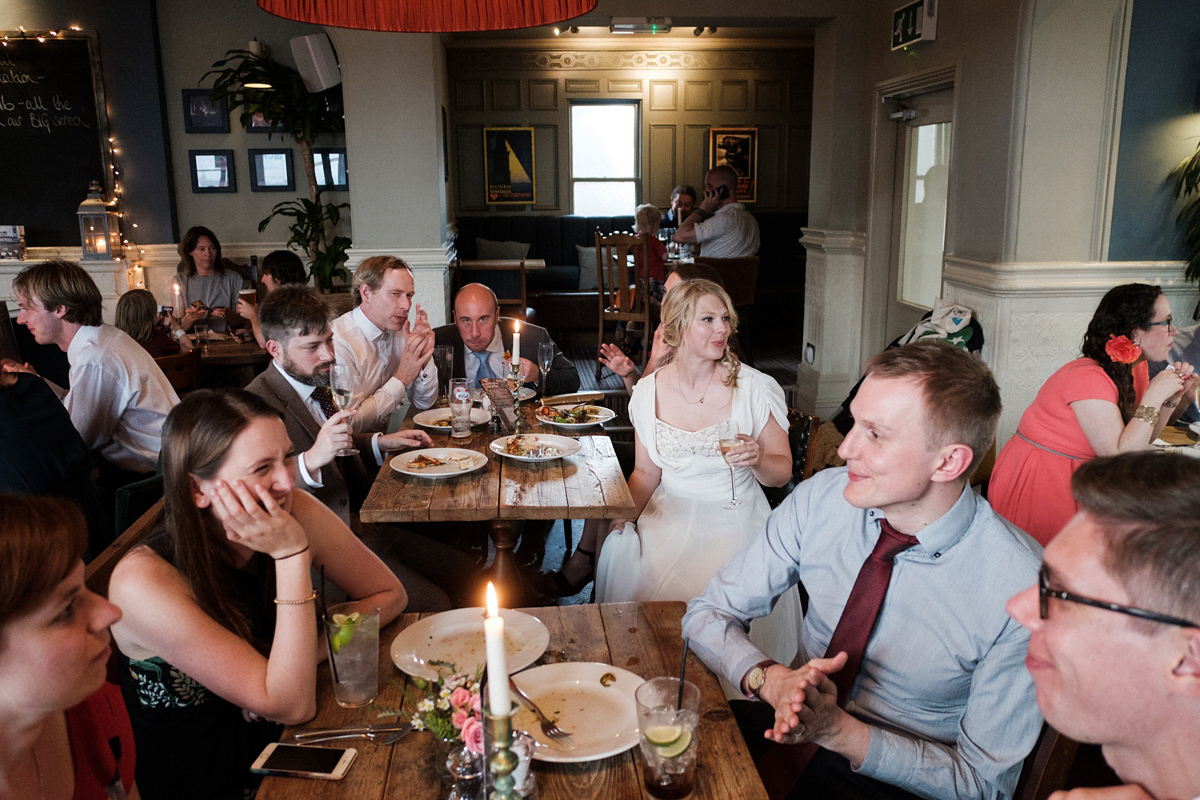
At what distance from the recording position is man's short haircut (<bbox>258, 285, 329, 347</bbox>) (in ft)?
8.89

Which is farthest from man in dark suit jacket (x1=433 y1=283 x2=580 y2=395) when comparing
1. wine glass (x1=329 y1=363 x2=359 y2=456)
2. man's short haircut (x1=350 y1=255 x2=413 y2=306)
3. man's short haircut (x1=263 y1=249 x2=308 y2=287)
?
man's short haircut (x1=263 y1=249 x2=308 y2=287)

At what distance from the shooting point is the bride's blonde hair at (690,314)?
2.86m

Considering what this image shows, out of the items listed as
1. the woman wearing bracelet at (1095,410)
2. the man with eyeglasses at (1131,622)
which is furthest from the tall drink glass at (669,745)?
the woman wearing bracelet at (1095,410)

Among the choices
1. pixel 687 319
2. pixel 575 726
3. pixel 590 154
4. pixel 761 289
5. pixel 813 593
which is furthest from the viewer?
pixel 590 154

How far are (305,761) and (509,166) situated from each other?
920 centimetres

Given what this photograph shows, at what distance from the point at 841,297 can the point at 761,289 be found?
3290mm

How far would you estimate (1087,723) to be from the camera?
3.32 feet

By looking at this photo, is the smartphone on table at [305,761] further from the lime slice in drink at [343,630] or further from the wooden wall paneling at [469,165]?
the wooden wall paneling at [469,165]

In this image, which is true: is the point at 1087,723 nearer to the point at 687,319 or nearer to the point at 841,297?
the point at 687,319

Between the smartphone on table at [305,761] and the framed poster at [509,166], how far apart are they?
9107mm

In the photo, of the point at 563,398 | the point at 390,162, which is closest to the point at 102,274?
the point at 390,162

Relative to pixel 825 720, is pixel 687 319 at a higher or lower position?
higher

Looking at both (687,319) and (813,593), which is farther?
(687,319)

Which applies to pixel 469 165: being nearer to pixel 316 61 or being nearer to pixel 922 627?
pixel 316 61
